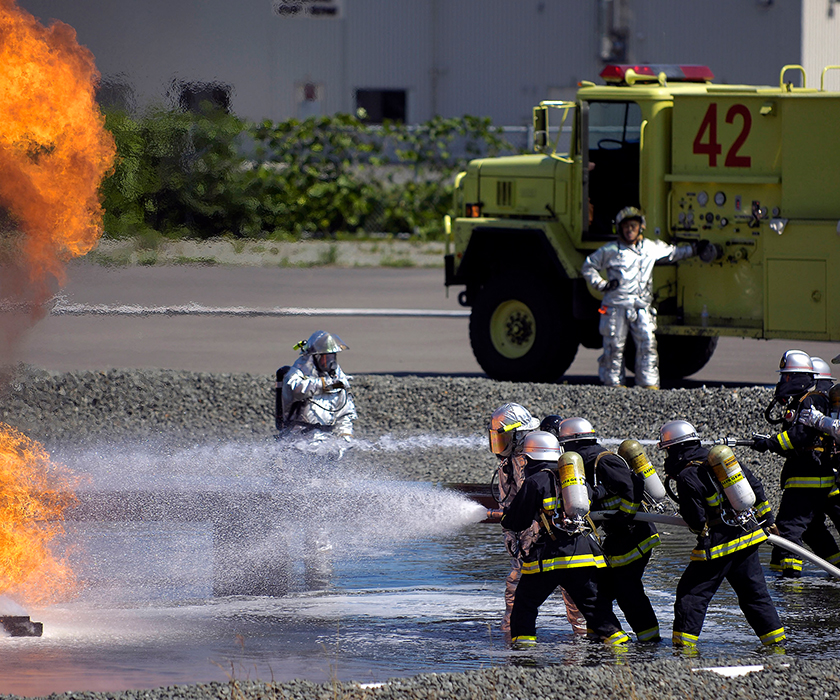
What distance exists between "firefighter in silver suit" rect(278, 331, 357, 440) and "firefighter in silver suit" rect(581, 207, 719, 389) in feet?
13.1

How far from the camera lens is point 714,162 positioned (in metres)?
12.8

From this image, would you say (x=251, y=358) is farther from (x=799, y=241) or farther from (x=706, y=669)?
(x=706, y=669)

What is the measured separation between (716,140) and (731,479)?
683 cm

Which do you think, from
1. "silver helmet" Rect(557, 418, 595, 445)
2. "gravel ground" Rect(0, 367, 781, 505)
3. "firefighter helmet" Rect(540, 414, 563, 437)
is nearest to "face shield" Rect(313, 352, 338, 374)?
"gravel ground" Rect(0, 367, 781, 505)

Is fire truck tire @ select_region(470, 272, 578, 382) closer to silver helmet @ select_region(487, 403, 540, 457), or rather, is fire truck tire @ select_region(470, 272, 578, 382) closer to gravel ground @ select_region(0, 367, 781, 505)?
gravel ground @ select_region(0, 367, 781, 505)

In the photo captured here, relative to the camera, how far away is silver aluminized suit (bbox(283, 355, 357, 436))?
922cm

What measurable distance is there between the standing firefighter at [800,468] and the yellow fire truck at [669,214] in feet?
14.4

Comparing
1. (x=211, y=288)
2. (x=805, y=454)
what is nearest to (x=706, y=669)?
(x=805, y=454)

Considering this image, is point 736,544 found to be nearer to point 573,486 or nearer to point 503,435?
point 573,486

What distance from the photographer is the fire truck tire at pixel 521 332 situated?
1372 centimetres

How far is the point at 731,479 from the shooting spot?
6.63 meters

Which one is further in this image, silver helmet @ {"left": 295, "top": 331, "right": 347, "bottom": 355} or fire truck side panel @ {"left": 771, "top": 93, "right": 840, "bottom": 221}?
fire truck side panel @ {"left": 771, "top": 93, "right": 840, "bottom": 221}

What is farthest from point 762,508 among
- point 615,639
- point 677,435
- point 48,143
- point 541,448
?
point 48,143

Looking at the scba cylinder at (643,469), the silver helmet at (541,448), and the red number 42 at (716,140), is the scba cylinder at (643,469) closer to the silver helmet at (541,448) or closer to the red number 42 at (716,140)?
the silver helmet at (541,448)
